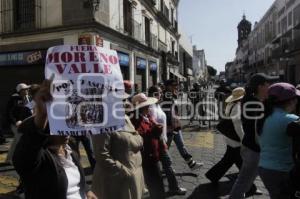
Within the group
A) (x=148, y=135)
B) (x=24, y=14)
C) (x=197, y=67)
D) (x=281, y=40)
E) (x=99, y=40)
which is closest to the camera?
(x=148, y=135)

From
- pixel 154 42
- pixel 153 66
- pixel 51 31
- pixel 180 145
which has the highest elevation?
pixel 154 42

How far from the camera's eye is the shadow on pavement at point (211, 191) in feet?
20.0

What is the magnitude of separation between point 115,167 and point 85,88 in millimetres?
1090

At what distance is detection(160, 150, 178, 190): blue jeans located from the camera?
5.87 metres

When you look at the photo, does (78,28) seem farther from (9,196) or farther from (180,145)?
Result: (9,196)

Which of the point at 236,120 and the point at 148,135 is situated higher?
the point at 236,120

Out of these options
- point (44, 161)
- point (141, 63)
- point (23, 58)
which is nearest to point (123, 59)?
point (141, 63)

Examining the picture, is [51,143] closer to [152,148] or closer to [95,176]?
[95,176]

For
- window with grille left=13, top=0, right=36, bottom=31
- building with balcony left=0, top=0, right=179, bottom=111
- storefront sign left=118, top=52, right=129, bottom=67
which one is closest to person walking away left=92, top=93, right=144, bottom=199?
building with balcony left=0, top=0, right=179, bottom=111

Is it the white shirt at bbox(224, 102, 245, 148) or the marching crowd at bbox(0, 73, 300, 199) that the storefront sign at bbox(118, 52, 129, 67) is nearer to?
the marching crowd at bbox(0, 73, 300, 199)

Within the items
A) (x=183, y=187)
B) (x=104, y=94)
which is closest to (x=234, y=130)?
(x=183, y=187)

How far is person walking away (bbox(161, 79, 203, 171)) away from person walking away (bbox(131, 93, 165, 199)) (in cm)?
219

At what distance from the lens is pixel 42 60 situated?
14.9 m

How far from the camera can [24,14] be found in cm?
1602
